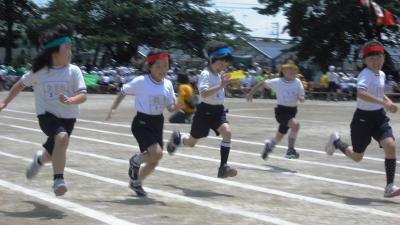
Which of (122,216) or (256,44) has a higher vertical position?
(122,216)

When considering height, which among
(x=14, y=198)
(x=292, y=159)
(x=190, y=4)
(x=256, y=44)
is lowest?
(x=256, y=44)

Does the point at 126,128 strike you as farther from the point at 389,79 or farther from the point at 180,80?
the point at 389,79

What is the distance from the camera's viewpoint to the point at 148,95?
26.3 feet

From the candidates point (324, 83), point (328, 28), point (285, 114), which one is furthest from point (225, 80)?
point (328, 28)

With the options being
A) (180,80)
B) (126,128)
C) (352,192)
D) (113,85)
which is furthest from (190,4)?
(352,192)

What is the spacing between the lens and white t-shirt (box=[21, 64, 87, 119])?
7.31 meters

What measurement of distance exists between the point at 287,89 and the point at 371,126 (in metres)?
3.40

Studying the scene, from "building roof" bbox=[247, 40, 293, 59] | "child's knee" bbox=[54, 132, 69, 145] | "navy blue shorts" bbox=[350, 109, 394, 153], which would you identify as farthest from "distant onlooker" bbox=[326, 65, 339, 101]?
A: "child's knee" bbox=[54, 132, 69, 145]

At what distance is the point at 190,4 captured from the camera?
179 feet

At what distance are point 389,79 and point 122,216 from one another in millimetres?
35090

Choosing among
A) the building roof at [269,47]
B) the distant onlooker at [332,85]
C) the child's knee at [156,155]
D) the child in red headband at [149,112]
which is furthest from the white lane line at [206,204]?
the building roof at [269,47]

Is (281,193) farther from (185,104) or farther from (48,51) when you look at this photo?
(185,104)

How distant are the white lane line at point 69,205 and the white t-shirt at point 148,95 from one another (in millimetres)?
1355

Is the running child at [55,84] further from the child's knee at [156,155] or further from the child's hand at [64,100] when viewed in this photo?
the child's knee at [156,155]
